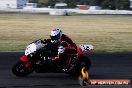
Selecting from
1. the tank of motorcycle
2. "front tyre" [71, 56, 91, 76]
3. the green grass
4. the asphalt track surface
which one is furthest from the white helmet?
the green grass

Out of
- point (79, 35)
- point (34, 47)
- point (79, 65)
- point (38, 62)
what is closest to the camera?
point (34, 47)

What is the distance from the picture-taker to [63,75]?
1253cm

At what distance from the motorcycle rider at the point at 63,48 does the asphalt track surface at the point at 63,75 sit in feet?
1.39

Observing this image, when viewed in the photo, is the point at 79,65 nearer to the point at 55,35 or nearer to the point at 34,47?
the point at 55,35

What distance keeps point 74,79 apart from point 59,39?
3.72 ft

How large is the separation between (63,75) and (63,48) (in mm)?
1048

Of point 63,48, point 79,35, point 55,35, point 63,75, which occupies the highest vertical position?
point 55,35

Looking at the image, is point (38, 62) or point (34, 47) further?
point (38, 62)

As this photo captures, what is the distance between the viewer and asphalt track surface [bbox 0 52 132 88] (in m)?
10.7

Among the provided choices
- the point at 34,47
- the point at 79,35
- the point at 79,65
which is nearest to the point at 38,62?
the point at 34,47

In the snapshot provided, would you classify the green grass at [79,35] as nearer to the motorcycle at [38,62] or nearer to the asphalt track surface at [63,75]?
the asphalt track surface at [63,75]

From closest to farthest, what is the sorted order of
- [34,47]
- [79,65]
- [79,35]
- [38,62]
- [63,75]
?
1. [34,47]
2. [38,62]
3. [79,65]
4. [63,75]
5. [79,35]

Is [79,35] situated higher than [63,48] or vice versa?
[63,48]

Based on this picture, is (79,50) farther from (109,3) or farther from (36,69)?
(109,3)
